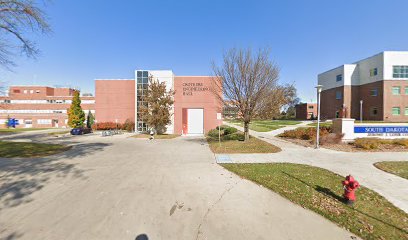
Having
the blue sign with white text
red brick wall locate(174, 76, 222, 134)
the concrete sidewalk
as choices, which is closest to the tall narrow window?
the blue sign with white text

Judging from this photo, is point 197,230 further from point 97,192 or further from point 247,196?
point 97,192

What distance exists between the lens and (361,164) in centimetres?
857

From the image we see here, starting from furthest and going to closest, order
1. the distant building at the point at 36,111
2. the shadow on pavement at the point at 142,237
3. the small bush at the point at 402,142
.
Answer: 1. the distant building at the point at 36,111
2. the small bush at the point at 402,142
3. the shadow on pavement at the point at 142,237

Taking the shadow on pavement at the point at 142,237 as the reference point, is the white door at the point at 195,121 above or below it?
above

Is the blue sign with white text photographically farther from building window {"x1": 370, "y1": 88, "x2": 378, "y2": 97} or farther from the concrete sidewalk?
building window {"x1": 370, "y1": 88, "x2": 378, "y2": 97}

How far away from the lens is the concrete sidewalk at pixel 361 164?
5.48m

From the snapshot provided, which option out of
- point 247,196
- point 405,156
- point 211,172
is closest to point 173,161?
point 211,172

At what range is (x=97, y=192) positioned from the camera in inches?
219

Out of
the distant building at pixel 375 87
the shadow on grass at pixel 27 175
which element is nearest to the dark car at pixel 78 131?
the shadow on grass at pixel 27 175

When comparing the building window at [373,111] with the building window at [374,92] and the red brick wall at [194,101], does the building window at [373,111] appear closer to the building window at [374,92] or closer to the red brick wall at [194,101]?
the building window at [374,92]

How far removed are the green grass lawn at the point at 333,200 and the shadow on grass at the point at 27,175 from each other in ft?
22.2

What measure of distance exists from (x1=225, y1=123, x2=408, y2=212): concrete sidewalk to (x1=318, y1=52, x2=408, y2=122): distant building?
23.4 meters

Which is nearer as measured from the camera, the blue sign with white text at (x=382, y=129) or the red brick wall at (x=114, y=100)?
the blue sign with white text at (x=382, y=129)

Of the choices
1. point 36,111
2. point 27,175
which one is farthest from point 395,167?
point 36,111
